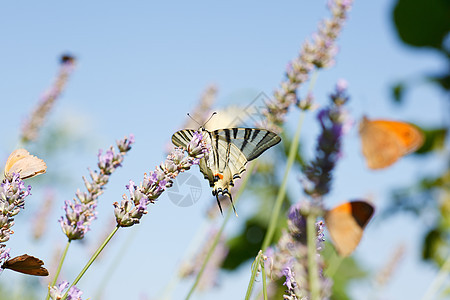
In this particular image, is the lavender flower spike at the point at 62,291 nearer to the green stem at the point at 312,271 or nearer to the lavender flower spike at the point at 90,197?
the lavender flower spike at the point at 90,197

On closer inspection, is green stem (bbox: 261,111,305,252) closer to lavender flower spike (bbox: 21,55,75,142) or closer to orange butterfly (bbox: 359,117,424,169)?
orange butterfly (bbox: 359,117,424,169)

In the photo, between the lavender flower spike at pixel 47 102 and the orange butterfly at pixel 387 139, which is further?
the lavender flower spike at pixel 47 102

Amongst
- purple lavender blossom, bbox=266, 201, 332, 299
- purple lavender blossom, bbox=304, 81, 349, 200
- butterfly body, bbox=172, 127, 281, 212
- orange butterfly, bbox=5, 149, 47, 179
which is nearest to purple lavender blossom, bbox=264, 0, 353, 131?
butterfly body, bbox=172, 127, 281, 212

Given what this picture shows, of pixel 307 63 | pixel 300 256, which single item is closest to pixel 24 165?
pixel 300 256

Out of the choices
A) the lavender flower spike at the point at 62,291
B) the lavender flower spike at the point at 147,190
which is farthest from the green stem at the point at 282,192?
the lavender flower spike at the point at 62,291

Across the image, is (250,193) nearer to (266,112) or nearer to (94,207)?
(266,112)

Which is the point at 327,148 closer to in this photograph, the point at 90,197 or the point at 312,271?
the point at 312,271
